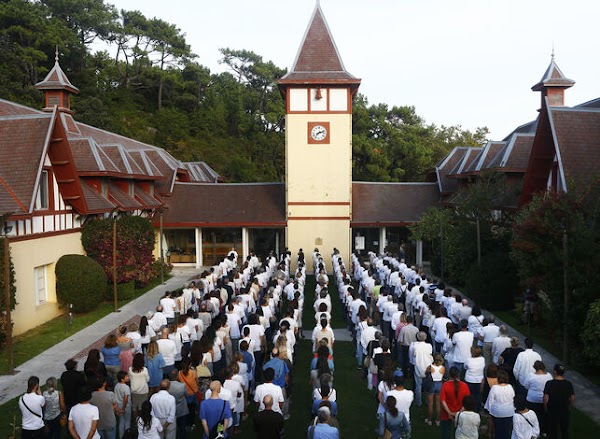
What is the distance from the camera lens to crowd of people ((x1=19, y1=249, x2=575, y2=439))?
768cm

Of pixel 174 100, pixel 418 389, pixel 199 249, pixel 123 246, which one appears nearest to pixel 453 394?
pixel 418 389

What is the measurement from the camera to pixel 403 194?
33.3 metres

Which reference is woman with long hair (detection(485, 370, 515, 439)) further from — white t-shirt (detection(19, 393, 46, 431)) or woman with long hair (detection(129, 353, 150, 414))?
white t-shirt (detection(19, 393, 46, 431))

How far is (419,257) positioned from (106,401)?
82.9 feet

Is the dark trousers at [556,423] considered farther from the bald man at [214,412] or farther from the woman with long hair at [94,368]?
the woman with long hair at [94,368]

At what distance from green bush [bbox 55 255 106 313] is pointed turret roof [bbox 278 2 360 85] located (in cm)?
1423

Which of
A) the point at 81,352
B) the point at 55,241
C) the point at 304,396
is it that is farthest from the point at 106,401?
the point at 55,241

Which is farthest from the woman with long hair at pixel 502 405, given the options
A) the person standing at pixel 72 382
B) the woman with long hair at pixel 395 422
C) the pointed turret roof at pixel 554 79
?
the pointed turret roof at pixel 554 79

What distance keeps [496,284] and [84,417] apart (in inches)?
640

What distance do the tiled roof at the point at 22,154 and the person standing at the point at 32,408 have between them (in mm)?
9277

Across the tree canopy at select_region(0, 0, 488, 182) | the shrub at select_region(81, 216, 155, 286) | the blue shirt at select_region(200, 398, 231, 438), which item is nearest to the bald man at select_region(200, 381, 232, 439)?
the blue shirt at select_region(200, 398, 231, 438)

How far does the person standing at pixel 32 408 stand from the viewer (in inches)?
326

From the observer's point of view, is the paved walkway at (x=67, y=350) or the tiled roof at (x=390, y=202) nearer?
the paved walkway at (x=67, y=350)

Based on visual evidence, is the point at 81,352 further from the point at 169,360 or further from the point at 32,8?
the point at 32,8
